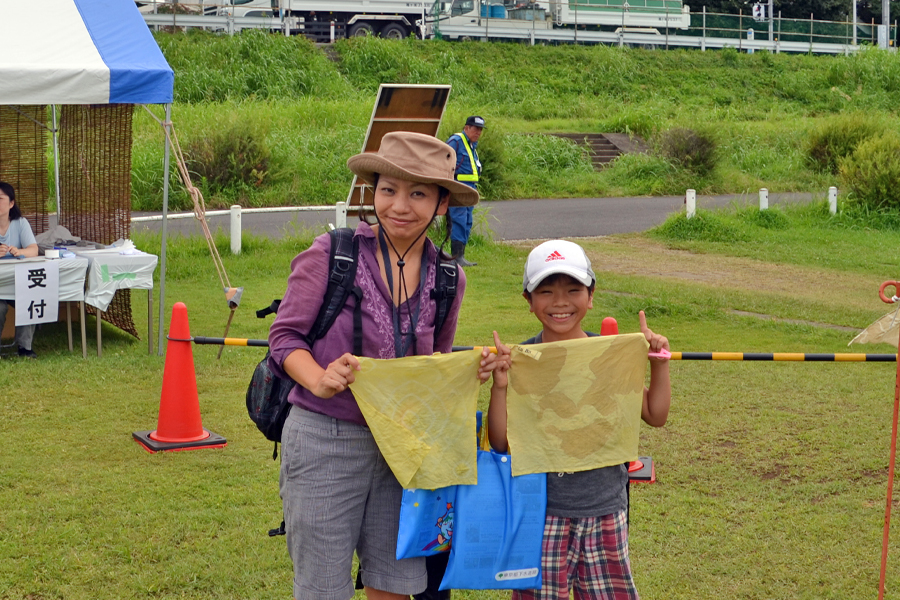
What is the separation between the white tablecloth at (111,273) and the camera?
333 inches

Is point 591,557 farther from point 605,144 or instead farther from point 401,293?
point 605,144

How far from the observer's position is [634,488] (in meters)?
5.36

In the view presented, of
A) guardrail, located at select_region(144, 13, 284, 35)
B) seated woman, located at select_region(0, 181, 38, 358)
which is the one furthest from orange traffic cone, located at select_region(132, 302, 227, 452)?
guardrail, located at select_region(144, 13, 284, 35)

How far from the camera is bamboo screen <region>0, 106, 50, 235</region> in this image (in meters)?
10.3

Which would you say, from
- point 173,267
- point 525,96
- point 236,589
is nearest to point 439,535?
point 236,589

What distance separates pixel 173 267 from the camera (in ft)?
41.1

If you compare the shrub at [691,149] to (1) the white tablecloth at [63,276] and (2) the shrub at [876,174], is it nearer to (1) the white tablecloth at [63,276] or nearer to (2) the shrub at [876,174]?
(2) the shrub at [876,174]

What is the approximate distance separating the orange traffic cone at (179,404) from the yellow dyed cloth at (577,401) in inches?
140

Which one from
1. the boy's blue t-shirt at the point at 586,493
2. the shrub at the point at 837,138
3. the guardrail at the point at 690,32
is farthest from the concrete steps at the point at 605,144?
the boy's blue t-shirt at the point at 586,493

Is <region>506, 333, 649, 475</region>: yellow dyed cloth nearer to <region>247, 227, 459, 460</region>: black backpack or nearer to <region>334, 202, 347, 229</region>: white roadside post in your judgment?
<region>247, 227, 459, 460</region>: black backpack

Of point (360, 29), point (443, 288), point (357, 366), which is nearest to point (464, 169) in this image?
point (443, 288)

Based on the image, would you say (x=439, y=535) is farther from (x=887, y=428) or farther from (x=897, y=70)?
(x=897, y=70)

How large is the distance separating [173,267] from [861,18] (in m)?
60.1

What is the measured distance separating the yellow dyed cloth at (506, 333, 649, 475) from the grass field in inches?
55.1
